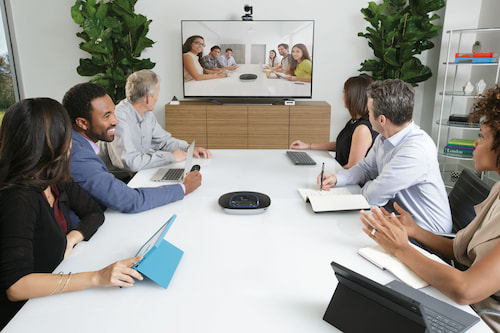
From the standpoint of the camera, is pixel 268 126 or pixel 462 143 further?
pixel 268 126

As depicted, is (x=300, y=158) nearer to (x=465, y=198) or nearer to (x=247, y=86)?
(x=465, y=198)

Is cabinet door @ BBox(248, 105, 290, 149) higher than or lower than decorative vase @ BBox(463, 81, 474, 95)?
lower

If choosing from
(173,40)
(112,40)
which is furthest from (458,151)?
(112,40)

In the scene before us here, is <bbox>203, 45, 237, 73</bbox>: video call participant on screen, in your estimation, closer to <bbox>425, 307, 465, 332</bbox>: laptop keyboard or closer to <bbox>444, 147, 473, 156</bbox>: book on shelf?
<bbox>444, 147, 473, 156</bbox>: book on shelf

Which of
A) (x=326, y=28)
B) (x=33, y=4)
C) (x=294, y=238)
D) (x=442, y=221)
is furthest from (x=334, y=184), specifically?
(x=33, y=4)

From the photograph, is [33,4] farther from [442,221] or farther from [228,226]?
[442,221]

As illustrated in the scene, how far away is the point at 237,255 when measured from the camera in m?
1.34

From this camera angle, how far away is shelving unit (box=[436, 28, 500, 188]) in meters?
4.22

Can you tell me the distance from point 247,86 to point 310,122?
0.92 metres

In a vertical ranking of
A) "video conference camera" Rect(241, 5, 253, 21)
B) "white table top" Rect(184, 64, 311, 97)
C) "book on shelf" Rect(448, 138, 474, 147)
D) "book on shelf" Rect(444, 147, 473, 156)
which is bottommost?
"book on shelf" Rect(444, 147, 473, 156)

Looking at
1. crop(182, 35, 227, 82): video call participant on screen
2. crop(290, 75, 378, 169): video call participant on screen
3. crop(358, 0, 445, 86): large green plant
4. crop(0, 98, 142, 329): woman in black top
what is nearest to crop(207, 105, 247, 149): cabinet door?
crop(182, 35, 227, 82): video call participant on screen

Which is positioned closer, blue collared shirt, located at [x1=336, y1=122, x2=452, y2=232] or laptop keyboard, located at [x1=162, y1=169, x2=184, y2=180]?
blue collared shirt, located at [x1=336, y1=122, x2=452, y2=232]

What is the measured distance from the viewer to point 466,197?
6.22 feet

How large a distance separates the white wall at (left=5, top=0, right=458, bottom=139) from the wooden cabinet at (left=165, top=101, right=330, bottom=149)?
Result: 48 cm
